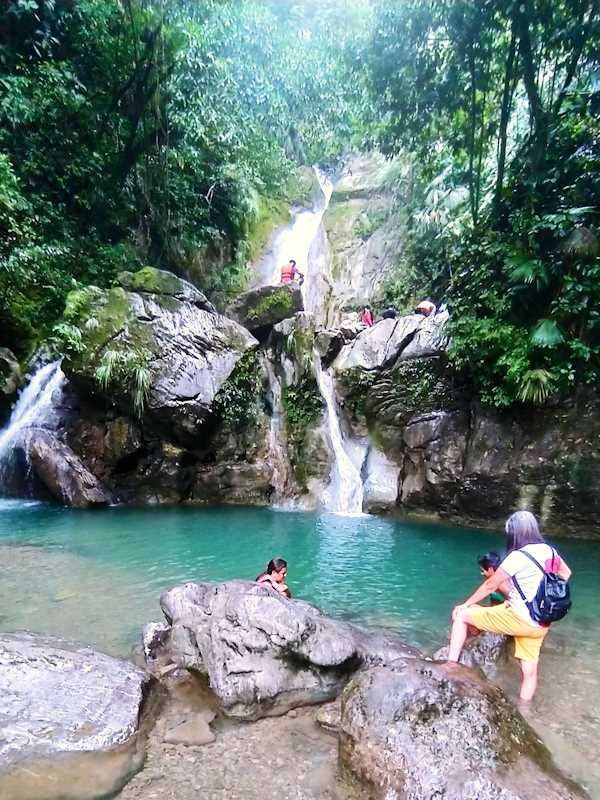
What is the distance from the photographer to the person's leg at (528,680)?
3.95 metres

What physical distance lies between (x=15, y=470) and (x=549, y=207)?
13.7m

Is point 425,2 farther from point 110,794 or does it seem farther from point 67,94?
point 110,794

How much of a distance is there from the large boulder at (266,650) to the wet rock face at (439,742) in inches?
30.5

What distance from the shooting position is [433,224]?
1797 centimetres

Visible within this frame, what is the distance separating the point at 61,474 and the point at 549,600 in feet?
36.6

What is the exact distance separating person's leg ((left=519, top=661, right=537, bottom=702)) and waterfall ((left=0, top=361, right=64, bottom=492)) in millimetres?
11947

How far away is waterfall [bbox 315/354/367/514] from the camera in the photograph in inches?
499

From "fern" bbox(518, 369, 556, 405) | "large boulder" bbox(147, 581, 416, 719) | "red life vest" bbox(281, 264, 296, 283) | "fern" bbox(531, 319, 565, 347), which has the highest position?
"red life vest" bbox(281, 264, 296, 283)

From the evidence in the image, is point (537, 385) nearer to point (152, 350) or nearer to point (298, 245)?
point (152, 350)

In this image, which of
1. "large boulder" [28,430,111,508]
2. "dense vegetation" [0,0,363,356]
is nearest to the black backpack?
"large boulder" [28,430,111,508]

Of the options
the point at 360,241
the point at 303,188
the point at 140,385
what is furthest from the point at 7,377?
the point at 303,188

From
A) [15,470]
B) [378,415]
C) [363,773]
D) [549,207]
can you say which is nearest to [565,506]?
[378,415]

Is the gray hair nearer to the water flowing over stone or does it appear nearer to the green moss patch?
the green moss patch

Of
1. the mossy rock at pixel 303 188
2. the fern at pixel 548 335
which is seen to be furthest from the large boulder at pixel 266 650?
the mossy rock at pixel 303 188
